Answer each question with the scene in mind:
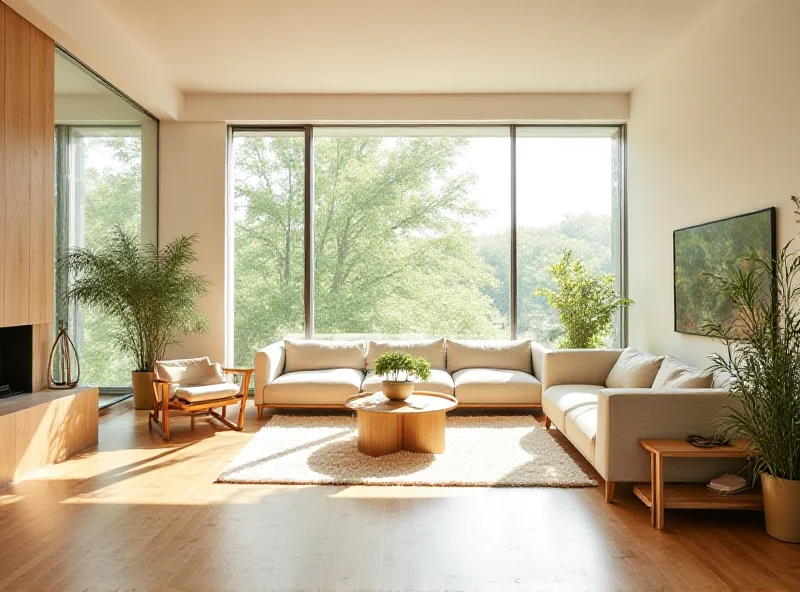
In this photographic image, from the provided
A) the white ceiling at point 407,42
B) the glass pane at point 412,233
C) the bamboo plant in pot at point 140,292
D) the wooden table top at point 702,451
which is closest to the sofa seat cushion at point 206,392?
the bamboo plant in pot at point 140,292

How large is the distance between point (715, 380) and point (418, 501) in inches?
94.5

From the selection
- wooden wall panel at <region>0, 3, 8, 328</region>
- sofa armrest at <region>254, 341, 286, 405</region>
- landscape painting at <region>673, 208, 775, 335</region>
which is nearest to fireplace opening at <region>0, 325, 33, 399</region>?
wooden wall panel at <region>0, 3, 8, 328</region>

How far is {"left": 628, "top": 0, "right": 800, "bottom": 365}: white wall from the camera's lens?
4141mm

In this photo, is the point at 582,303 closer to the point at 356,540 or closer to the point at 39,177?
the point at 356,540

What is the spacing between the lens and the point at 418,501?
12.7ft

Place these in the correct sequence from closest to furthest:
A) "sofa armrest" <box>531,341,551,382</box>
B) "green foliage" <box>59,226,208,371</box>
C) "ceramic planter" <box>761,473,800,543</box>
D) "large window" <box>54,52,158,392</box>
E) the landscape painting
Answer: "ceramic planter" <box>761,473,800,543</box> < the landscape painting < "large window" <box>54,52,158,392</box> < "green foliage" <box>59,226,208,371</box> < "sofa armrest" <box>531,341,551,382</box>

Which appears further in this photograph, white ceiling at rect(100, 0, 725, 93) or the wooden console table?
white ceiling at rect(100, 0, 725, 93)

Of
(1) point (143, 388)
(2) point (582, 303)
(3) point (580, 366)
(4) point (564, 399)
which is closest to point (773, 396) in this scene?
(4) point (564, 399)

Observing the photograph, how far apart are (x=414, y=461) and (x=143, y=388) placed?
3504 mm

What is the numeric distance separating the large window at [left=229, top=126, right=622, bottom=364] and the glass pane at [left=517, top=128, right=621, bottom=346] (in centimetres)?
1

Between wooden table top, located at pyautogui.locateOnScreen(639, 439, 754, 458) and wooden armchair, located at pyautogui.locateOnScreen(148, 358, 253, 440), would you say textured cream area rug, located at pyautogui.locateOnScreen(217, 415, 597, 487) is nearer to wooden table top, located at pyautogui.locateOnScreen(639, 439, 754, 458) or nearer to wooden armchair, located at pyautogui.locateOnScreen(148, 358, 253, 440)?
wooden armchair, located at pyautogui.locateOnScreen(148, 358, 253, 440)

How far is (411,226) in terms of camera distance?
290 inches

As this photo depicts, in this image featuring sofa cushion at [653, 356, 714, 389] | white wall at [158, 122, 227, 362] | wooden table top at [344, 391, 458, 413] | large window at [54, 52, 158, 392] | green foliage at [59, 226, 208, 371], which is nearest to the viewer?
sofa cushion at [653, 356, 714, 389]

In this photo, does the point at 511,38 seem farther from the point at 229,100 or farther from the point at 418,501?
the point at 418,501
